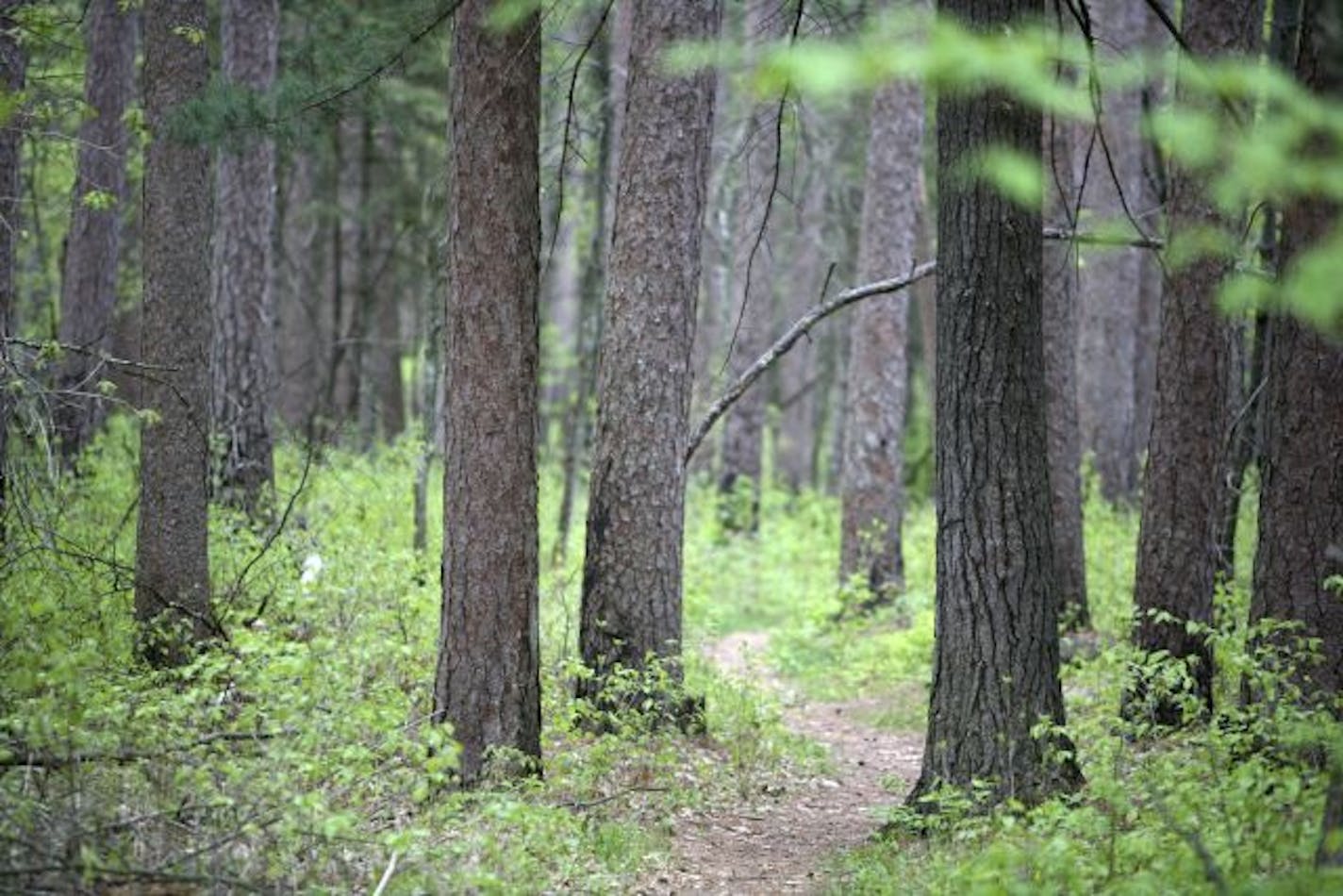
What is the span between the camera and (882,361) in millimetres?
15367

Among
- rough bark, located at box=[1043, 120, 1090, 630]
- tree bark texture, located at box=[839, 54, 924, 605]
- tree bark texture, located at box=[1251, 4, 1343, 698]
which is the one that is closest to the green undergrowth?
tree bark texture, located at box=[1251, 4, 1343, 698]

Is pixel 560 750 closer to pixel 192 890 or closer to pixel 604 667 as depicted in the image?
pixel 604 667

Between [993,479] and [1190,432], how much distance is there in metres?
3.04

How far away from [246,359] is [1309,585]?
10.1m

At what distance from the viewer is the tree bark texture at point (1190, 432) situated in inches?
345

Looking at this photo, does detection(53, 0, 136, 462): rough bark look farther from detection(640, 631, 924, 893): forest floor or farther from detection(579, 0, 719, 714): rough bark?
detection(640, 631, 924, 893): forest floor

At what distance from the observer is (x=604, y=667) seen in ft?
28.6

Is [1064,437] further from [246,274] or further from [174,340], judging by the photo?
[246,274]

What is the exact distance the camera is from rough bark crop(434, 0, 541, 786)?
22.4 feet

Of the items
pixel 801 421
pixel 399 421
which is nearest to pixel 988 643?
pixel 399 421

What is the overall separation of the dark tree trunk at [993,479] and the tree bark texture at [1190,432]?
2.59m

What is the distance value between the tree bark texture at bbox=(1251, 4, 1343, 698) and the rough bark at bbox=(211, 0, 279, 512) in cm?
937

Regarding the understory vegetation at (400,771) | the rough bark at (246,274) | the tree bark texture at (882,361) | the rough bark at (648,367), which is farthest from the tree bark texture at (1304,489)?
the rough bark at (246,274)

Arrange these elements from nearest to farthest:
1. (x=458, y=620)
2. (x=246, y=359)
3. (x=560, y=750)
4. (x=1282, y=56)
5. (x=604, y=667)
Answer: (x=458, y=620) < (x=560, y=750) < (x=604, y=667) < (x=1282, y=56) < (x=246, y=359)
